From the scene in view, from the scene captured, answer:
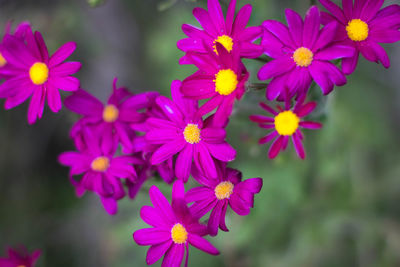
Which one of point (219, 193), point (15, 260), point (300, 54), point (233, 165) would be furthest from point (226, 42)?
point (233, 165)

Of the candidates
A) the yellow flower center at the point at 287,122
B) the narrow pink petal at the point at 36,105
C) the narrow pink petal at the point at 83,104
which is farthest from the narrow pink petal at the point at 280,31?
the narrow pink petal at the point at 36,105

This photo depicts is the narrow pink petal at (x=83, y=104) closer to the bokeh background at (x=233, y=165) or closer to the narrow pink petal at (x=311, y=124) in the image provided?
the bokeh background at (x=233, y=165)

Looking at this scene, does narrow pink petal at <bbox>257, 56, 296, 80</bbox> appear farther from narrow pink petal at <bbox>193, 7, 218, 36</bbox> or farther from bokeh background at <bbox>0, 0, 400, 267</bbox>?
bokeh background at <bbox>0, 0, 400, 267</bbox>

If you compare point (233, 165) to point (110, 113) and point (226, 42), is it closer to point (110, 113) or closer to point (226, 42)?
point (110, 113)

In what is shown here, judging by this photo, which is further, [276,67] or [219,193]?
[219,193]

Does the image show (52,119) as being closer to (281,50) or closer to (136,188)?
(136,188)

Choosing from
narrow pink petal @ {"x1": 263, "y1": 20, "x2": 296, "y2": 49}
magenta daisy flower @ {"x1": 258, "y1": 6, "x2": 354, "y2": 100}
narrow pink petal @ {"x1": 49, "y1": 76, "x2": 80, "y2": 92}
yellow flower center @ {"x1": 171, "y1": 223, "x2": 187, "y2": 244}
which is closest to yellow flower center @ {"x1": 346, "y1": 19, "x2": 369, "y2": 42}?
magenta daisy flower @ {"x1": 258, "y1": 6, "x2": 354, "y2": 100}
